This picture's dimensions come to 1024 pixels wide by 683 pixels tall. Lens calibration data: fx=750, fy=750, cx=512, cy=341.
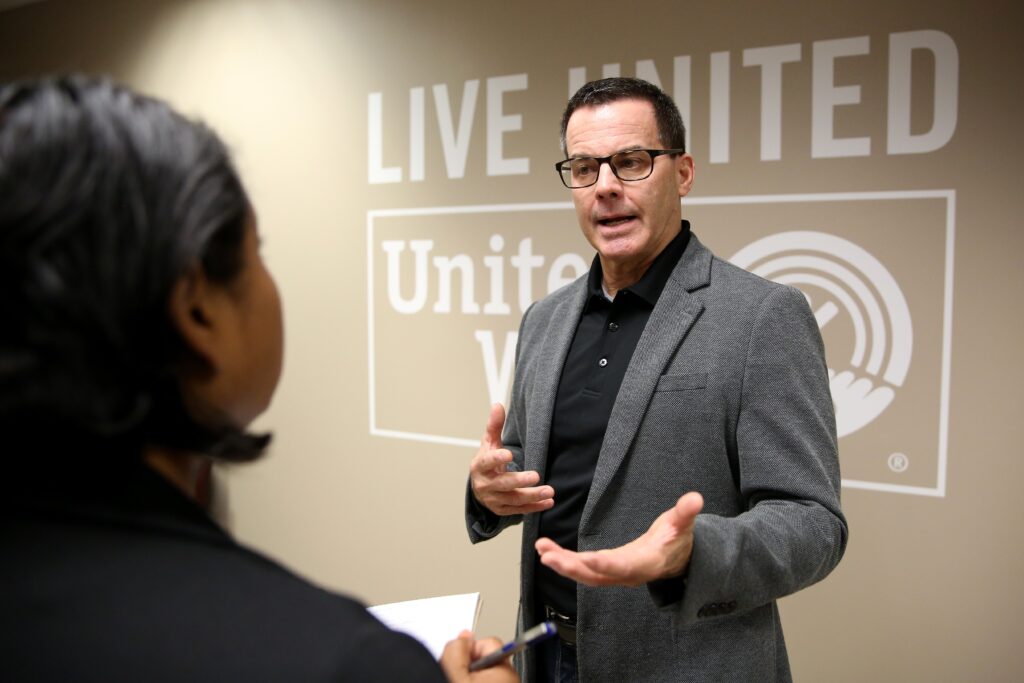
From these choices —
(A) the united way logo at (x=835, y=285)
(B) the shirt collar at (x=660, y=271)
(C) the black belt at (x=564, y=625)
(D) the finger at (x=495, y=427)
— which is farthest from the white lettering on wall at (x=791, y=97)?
(C) the black belt at (x=564, y=625)

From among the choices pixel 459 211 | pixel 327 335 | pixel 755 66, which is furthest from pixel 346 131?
pixel 755 66

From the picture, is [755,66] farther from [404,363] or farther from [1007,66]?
[404,363]

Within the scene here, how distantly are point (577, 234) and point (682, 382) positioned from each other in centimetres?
139

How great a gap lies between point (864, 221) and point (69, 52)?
4124 mm

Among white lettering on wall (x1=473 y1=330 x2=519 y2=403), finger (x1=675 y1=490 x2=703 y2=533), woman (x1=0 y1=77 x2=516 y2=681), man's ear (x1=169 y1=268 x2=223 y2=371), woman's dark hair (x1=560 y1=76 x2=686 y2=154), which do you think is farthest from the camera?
white lettering on wall (x1=473 y1=330 x2=519 y2=403)

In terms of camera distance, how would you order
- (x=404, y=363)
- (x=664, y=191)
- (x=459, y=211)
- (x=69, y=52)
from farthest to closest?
(x=69, y=52), (x=404, y=363), (x=459, y=211), (x=664, y=191)

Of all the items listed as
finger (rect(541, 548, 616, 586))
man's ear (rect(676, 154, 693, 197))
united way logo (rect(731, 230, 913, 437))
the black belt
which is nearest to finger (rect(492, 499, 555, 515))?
the black belt

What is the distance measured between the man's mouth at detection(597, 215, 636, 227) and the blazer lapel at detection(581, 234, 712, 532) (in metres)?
0.16

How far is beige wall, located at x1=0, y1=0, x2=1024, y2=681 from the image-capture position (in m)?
2.12

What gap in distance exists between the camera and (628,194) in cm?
156

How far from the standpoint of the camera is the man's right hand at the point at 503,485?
1.37 metres

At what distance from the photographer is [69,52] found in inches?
161

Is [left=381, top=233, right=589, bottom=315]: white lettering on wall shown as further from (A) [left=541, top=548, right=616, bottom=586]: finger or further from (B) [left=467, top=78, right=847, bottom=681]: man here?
(A) [left=541, top=548, right=616, bottom=586]: finger

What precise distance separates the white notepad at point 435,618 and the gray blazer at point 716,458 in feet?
0.84
